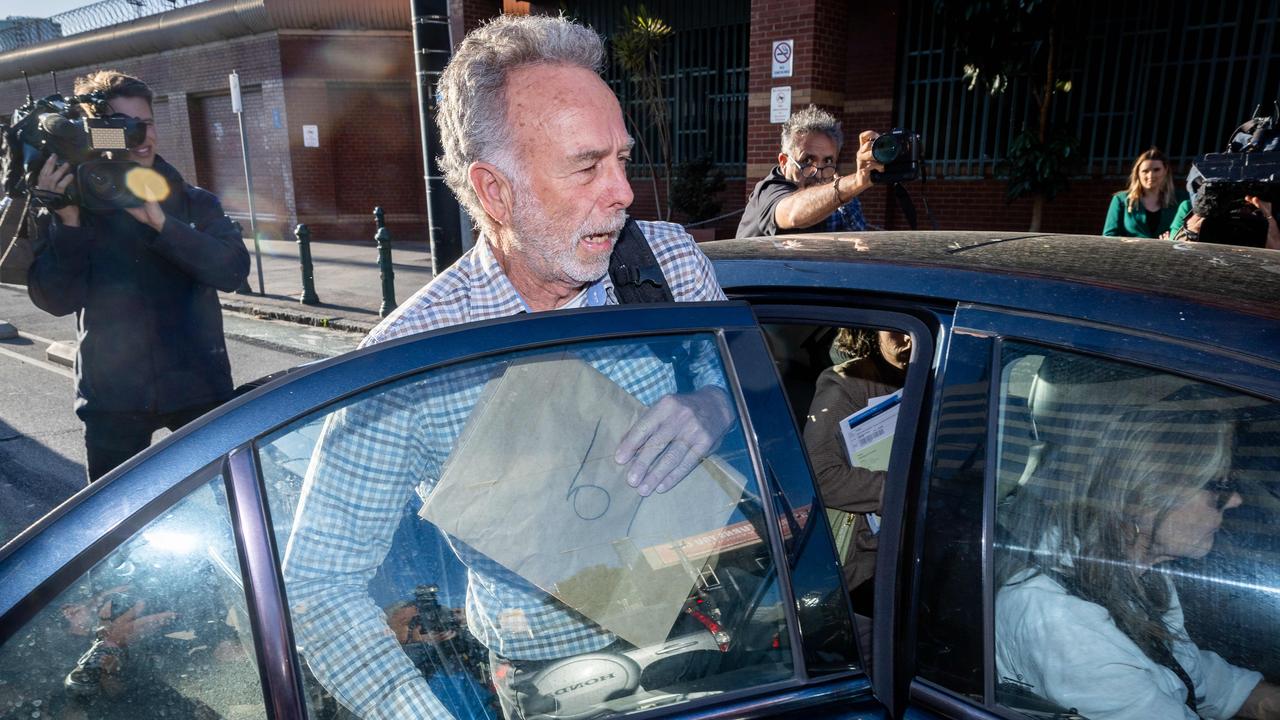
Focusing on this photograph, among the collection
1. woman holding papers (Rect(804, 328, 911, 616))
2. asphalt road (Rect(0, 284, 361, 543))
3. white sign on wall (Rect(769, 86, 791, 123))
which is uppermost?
white sign on wall (Rect(769, 86, 791, 123))

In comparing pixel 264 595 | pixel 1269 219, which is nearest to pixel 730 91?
pixel 1269 219

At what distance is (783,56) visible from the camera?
9.30 metres

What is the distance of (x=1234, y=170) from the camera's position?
2.88 metres

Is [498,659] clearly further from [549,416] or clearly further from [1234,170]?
[1234,170]

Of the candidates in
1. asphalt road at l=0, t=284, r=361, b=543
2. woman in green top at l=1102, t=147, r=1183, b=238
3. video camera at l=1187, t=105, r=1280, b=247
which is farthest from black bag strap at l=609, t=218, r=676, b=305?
woman in green top at l=1102, t=147, r=1183, b=238

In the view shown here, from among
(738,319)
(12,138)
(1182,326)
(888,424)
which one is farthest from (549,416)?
(12,138)

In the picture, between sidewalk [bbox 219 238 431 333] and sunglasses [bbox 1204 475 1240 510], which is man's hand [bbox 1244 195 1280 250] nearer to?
sunglasses [bbox 1204 475 1240 510]

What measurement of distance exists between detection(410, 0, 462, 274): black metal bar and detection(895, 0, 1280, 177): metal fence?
5732 millimetres

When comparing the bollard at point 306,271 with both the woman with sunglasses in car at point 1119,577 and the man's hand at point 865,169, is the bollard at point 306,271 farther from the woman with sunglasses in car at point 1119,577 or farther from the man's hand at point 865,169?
the woman with sunglasses in car at point 1119,577

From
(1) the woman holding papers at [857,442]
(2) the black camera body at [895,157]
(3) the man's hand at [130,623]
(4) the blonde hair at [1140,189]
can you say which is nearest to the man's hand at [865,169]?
(2) the black camera body at [895,157]

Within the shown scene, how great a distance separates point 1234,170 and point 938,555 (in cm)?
246

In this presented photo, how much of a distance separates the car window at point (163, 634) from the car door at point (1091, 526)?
3.13ft

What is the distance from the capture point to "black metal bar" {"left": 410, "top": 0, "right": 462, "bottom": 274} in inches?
225

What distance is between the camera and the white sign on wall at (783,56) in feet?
30.3
